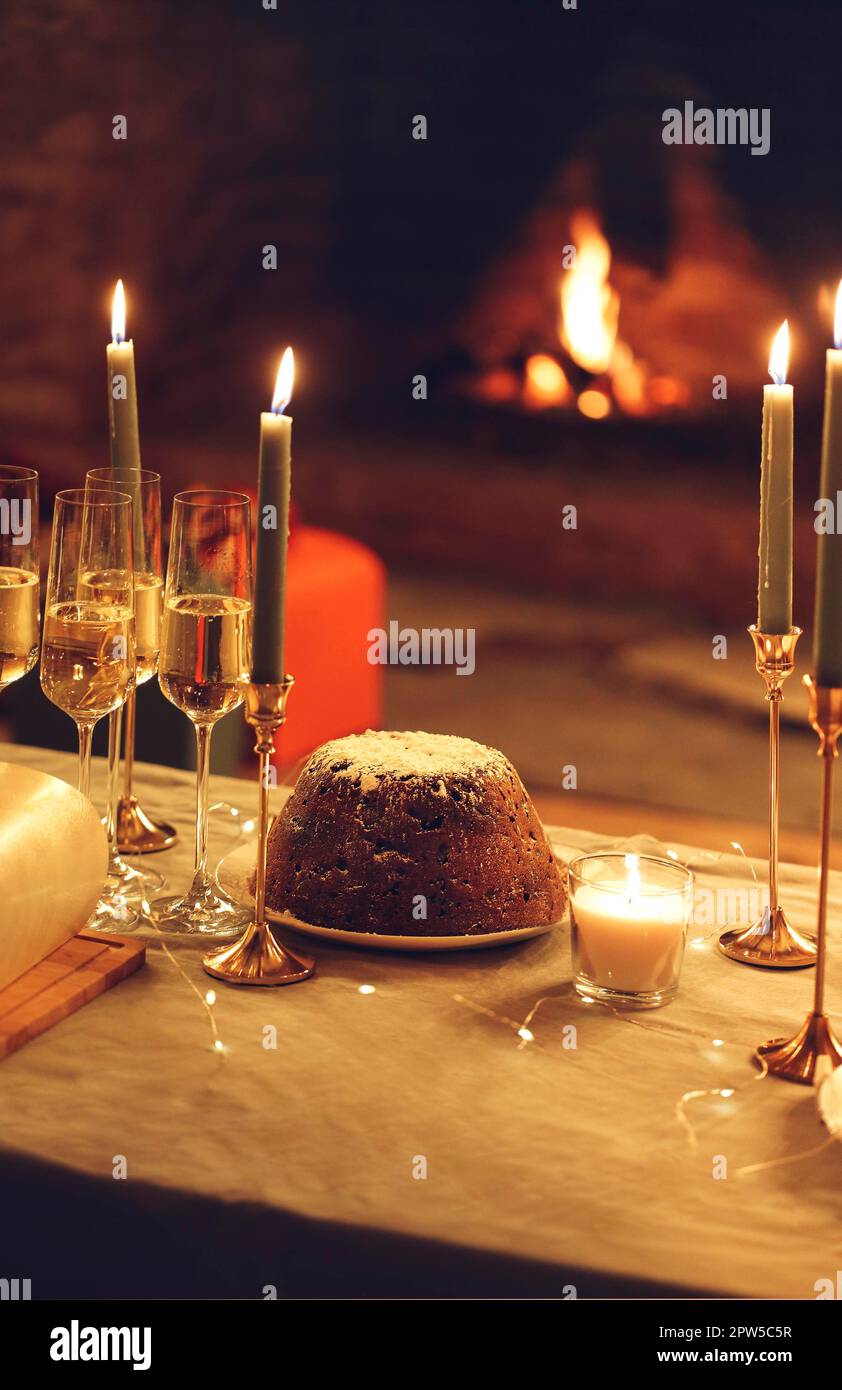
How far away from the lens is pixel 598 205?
14.2 ft

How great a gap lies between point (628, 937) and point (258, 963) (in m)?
0.25

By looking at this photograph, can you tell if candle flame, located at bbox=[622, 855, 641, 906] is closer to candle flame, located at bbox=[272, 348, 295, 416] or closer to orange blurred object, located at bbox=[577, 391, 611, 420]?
Result: candle flame, located at bbox=[272, 348, 295, 416]

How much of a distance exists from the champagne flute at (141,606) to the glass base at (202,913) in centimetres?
2

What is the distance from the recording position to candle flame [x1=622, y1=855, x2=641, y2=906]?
1.04 meters

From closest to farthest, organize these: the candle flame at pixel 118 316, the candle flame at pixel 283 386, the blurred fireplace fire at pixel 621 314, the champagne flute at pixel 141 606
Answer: the candle flame at pixel 283 386 < the champagne flute at pixel 141 606 < the candle flame at pixel 118 316 < the blurred fireplace fire at pixel 621 314

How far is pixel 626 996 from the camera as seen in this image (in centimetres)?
105

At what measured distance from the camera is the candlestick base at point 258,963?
3.50ft

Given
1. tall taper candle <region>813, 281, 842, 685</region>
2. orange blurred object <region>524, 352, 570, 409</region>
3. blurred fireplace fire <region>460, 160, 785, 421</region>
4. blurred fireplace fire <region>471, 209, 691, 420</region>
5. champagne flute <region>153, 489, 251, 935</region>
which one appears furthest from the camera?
orange blurred object <region>524, 352, 570, 409</region>

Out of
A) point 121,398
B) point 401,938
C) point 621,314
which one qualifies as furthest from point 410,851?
point 621,314

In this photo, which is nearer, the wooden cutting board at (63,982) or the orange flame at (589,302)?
the wooden cutting board at (63,982)

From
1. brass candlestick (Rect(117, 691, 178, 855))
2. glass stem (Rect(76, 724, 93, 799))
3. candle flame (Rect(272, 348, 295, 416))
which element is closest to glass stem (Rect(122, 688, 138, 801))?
brass candlestick (Rect(117, 691, 178, 855))

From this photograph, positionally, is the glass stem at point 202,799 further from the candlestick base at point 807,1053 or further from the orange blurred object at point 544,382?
the orange blurred object at point 544,382

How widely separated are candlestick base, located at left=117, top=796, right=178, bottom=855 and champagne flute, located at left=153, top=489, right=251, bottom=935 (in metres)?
0.23

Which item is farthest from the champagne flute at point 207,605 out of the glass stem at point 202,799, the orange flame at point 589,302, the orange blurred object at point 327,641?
the orange flame at point 589,302
